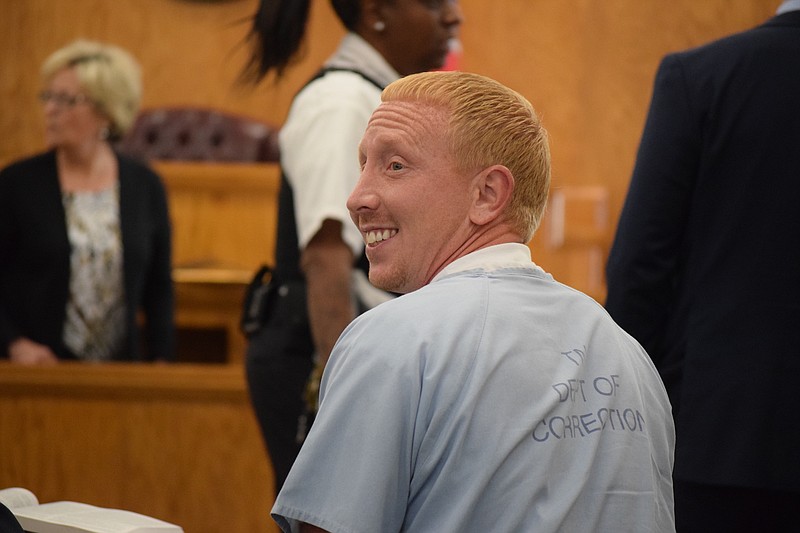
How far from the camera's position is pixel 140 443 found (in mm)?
3154

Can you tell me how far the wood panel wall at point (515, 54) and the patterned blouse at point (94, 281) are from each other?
2.44 m

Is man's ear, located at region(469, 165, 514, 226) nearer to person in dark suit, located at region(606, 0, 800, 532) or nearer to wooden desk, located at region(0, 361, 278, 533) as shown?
person in dark suit, located at region(606, 0, 800, 532)

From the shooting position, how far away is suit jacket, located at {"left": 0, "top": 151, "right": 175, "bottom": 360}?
3508mm

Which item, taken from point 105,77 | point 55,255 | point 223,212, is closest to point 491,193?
point 55,255

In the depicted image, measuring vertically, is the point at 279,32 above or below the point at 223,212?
above

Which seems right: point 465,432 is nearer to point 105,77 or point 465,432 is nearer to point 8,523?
point 8,523

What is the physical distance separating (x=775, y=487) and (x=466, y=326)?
36.0 inches

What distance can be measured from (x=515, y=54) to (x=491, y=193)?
5453mm

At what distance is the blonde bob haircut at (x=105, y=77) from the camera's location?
405 cm

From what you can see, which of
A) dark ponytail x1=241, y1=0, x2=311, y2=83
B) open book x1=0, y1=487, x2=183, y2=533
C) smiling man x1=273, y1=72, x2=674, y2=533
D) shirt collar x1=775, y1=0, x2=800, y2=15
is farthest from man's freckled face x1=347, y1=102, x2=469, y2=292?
dark ponytail x1=241, y1=0, x2=311, y2=83

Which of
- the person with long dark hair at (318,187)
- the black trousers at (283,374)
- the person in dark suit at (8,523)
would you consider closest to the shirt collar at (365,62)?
the person with long dark hair at (318,187)

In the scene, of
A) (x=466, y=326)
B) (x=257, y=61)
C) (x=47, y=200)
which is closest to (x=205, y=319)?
(x=47, y=200)

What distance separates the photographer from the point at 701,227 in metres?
1.98

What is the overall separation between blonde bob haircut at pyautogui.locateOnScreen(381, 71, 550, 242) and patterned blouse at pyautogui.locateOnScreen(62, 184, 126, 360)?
8.10ft
